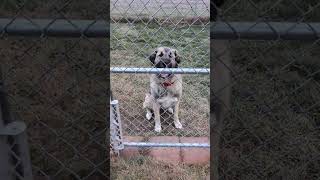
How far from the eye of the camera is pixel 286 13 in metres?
4.29

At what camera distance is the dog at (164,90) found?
3.76 meters

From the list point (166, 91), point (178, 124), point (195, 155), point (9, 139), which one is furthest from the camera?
point (166, 91)

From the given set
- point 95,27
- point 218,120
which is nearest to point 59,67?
point 218,120

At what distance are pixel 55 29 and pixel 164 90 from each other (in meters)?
2.45

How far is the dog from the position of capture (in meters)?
3.76

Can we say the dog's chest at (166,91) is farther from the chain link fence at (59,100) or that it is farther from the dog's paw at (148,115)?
the chain link fence at (59,100)

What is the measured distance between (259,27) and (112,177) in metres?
1.89

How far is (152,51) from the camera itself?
439 centimetres

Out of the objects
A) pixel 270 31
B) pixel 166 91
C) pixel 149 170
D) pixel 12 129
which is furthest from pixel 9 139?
pixel 166 91

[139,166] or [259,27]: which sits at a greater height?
[259,27]

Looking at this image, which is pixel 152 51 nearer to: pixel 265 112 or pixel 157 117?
pixel 157 117

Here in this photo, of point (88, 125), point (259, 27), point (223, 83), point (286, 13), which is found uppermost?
point (286, 13)

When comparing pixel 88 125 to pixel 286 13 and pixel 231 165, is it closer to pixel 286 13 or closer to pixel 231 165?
pixel 231 165

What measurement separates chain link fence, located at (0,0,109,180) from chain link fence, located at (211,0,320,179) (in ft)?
2.46
